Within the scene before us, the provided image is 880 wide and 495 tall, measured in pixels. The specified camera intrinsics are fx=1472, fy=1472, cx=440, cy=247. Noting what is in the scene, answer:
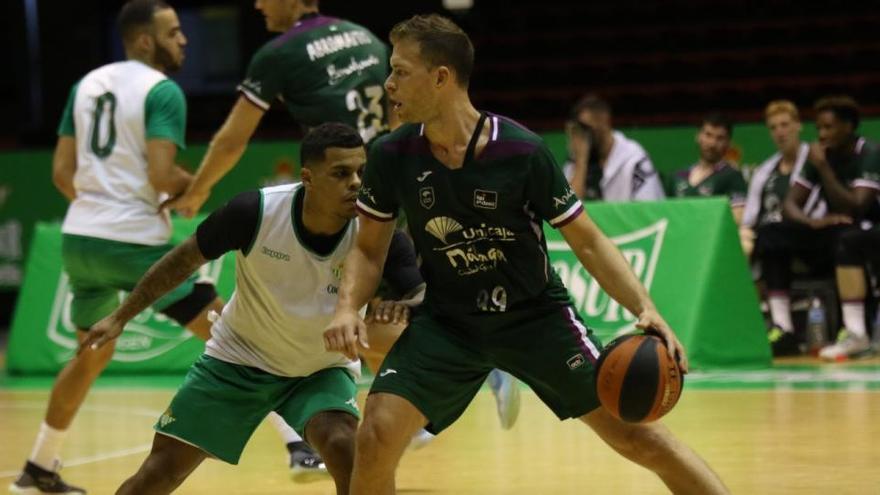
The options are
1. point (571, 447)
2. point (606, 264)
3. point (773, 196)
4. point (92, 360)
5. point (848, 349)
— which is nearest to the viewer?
point (606, 264)

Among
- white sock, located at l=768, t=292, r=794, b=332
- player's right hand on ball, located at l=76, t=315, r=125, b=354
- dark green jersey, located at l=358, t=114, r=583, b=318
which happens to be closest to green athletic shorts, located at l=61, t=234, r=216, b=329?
player's right hand on ball, located at l=76, t=315, r=125, b=354

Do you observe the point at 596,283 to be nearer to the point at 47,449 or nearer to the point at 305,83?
the point at 305,83

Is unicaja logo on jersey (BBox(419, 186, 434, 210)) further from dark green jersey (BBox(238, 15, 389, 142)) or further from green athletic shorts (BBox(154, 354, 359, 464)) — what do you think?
dark green jersey (BBox(238, 15, 389, 142))

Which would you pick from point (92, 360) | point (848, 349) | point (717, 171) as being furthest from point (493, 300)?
point (717, 171)

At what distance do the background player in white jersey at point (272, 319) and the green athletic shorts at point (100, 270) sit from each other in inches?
51.9

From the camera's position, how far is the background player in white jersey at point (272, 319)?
475 cm

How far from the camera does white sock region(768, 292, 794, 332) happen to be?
10609 mm

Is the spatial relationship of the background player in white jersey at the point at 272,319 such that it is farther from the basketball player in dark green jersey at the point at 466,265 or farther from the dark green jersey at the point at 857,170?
the dark green jersey at the point at 857,170

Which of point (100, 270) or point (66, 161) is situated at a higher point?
point (66, 161)

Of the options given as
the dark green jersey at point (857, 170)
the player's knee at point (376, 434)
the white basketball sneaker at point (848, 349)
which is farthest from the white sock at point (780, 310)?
the player's knee at point (376, 434)

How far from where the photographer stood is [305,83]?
6.41 m

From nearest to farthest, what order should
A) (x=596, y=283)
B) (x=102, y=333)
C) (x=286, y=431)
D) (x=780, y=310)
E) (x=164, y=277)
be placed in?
(x=102, y=333), (x=164, y=277), (x=286, y=431), (x=596, y=283), (x=780, y=310)

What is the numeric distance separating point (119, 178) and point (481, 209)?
2.53 m

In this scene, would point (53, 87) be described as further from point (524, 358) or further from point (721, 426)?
point (524, 358)
